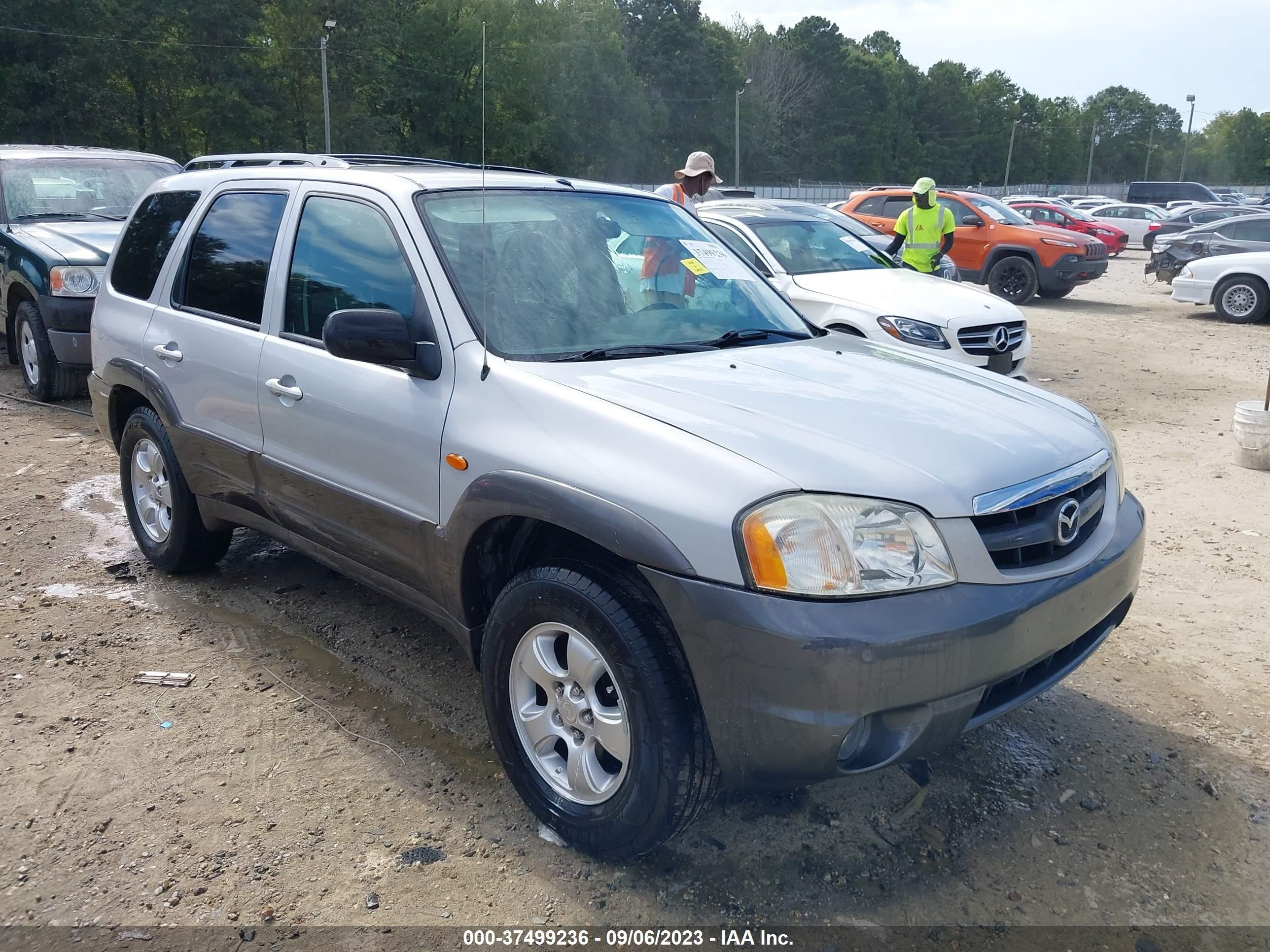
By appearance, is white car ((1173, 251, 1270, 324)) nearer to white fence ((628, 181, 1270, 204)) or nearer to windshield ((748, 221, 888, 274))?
windshield ((748, 221, 888, 274))

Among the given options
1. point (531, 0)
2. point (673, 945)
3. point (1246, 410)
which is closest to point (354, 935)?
point (673, 945)

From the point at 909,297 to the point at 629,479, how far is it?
19.9 feet

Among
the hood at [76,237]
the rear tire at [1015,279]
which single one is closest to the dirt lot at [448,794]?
the hood at [76,237]

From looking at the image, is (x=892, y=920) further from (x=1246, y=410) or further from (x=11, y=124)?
(x=11, y=124)

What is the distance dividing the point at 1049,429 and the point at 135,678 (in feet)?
11.2

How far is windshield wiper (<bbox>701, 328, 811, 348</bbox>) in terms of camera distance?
11.2 feet

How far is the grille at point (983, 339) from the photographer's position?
7.65 metres

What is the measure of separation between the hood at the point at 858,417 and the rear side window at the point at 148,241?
2488mm

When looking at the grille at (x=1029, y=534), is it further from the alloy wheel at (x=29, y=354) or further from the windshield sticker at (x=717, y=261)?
the alloy wheel at (x=29, y=354)

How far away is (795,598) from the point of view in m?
2.29

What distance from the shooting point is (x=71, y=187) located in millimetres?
8969

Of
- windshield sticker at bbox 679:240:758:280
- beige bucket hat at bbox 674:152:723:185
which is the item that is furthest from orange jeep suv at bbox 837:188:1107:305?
windshield sticker at bbox 679:240:758:280

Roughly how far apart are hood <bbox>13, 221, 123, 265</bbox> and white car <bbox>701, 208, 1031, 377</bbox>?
494cm

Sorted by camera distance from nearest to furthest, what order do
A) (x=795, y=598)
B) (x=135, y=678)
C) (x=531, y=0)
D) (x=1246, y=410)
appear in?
(x=795, y=598) < (x=135, y=678) < (x=1246, y=410) < (x=531, y=0)
